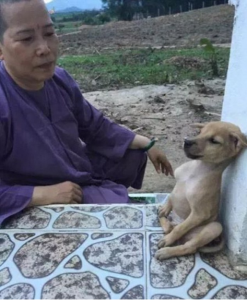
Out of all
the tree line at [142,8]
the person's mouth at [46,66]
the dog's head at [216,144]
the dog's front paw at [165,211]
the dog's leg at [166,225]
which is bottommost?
the tree line at [142,8]

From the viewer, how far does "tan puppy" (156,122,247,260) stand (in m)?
1.75

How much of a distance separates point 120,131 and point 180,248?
86 centimetres

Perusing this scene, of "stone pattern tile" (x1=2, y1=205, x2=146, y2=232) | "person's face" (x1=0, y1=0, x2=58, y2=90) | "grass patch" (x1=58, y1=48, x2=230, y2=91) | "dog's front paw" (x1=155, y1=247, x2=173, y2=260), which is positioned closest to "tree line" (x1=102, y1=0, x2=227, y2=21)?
"grass patch" (x1=58, y1=48, x2=230, y2=91)

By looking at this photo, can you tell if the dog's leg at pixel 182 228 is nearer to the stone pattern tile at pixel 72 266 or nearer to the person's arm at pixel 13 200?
the stone pattern tile at pixel 72 266

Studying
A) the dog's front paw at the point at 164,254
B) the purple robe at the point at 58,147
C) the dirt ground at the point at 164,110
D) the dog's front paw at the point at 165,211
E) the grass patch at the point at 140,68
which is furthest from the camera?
A: the grass patch at the point at 140,68

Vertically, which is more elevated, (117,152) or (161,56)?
(117,152)

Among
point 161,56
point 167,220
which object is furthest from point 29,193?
point 161,56

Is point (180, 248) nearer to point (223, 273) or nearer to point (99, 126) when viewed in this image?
point (223, 273)

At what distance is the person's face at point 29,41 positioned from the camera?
2021 millimetres

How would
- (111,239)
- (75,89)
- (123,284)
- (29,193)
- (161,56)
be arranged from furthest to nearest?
(161,56)
(75,89)
(29,193)
(111,239)
(123,284)

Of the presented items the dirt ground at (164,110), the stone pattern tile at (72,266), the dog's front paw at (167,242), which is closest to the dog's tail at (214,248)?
the dog's front paw at (167,242)

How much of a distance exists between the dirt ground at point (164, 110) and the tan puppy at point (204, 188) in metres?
2.05

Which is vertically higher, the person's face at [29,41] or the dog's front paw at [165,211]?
the person's face at [29,41]

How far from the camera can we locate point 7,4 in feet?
6.65
